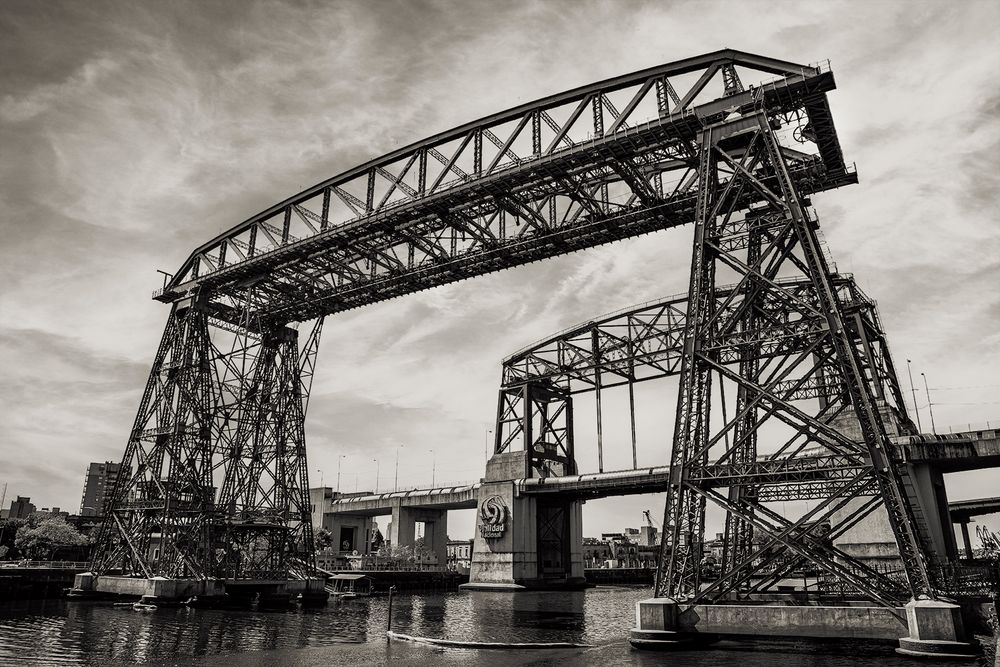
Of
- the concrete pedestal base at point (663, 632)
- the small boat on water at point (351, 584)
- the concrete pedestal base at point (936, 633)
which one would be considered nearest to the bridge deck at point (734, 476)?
the concrete pedestal base at point (663, 632)

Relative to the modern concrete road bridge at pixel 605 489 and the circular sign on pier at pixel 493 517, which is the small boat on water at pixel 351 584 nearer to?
the circular sign on pier at pixel 493 517

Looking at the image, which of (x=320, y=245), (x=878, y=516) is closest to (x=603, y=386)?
(x=878, y=516)

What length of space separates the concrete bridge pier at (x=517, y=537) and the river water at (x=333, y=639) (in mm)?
21257

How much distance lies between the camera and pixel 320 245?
125 feet

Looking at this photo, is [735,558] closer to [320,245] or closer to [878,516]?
[878,516]

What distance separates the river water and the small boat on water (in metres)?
11.8

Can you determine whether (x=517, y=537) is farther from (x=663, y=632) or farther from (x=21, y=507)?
(x=21, y=507)

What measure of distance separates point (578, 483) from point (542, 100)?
36.6 m

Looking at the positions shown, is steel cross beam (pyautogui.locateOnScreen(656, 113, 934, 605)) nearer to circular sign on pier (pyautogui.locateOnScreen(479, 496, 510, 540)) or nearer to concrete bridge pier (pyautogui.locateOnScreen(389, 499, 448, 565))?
circular sign on pier (pyautogui.locateOnScreen(479, 496, 510, 540))

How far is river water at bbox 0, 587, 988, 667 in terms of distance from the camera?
750 inches

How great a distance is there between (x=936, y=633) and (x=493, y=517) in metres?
46.8

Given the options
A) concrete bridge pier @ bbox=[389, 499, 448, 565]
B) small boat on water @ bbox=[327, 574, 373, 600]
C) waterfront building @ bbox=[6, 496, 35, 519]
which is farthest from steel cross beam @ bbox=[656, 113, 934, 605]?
waterfront building @ bbox=[6, 496, 35, 519]

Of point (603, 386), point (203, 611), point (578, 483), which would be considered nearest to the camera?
point (203, 611)

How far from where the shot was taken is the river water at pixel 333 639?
19.1 metres
